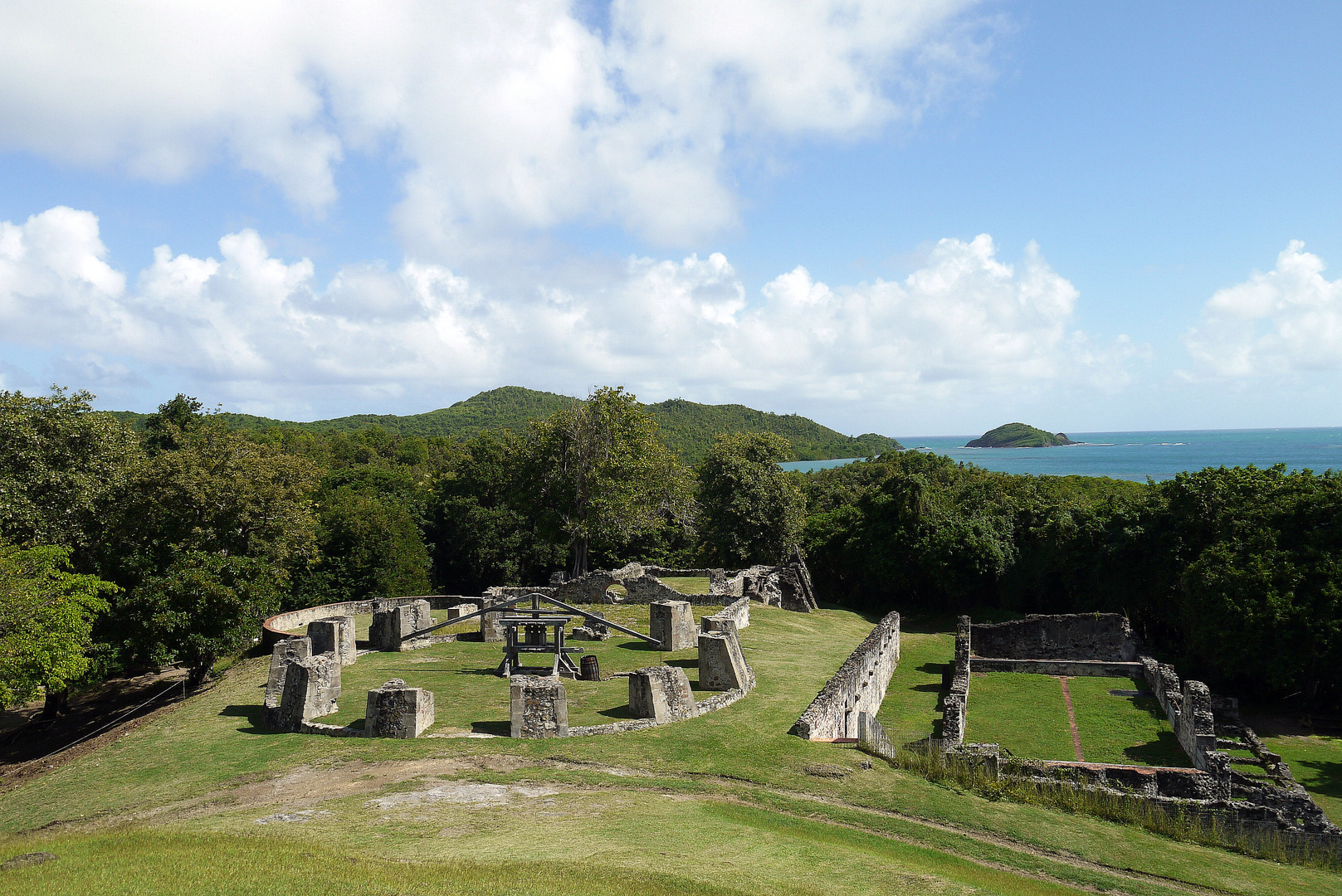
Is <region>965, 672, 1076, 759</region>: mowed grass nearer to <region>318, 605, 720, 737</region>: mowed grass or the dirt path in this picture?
the dirt path

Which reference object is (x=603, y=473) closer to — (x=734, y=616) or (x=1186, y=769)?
(x=734, y=616)

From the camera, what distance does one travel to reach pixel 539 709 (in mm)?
15320

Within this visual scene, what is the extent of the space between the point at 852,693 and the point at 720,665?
3412 millimetres

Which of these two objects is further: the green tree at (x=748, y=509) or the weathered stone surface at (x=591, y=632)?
the green tree at (x=748, y=509)

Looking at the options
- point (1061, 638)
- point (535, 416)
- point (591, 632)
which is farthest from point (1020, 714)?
point (535, 416)

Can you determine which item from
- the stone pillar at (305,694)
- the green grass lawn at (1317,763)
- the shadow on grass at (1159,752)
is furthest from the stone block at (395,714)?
the green grass lawn at (1317,763)

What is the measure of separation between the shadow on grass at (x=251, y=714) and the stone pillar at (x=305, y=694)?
1.49 ft

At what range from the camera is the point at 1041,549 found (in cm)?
3669

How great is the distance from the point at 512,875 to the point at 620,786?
177 inches

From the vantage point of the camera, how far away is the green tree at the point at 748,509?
137ft

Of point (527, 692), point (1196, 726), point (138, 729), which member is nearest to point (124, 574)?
point (138, 729)

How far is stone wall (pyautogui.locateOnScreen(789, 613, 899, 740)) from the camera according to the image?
16.5m

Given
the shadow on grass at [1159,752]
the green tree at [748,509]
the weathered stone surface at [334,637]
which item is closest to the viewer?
the shadow on grass at [1159,752]

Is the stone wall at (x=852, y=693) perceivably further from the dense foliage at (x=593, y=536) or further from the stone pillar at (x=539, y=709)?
the dense foliage at (x=593, y=536)
